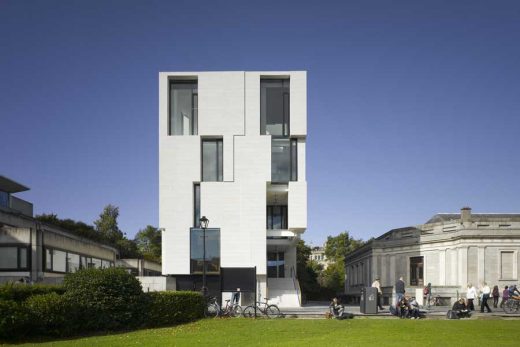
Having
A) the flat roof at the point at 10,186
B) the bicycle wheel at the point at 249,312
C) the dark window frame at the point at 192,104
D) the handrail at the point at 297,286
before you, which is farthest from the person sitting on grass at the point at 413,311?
the flat roof at the point at 10,186

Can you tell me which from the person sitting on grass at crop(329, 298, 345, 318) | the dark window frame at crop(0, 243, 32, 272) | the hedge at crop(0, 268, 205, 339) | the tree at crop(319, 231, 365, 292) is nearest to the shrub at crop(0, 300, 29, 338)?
the hedge at crop(0, 268, 205, 339)

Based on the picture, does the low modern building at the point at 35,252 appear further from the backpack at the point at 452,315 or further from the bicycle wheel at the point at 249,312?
the backpack at the point at 452,315

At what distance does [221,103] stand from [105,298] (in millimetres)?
21717

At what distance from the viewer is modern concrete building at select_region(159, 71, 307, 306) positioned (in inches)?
1612

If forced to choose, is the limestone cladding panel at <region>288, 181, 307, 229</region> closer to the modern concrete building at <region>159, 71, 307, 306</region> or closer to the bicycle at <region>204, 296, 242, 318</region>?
the modern concrete building at <region>159, 71, 307, 306</region>

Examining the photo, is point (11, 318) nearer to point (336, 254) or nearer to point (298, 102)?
point (298, 102)

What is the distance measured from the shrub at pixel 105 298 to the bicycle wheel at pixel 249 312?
6.73 metres

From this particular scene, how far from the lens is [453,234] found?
48438 millimetres

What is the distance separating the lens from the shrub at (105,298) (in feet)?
76.3

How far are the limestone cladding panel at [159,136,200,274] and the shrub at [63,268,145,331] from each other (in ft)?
51.1

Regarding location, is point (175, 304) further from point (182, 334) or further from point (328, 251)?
point (328, 251)

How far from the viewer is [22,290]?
22.2 m

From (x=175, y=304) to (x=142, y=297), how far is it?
6.47 ft

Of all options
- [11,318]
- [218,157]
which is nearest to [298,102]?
[218,157]
